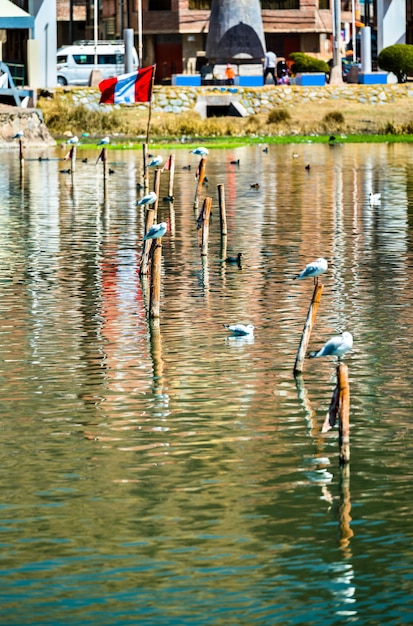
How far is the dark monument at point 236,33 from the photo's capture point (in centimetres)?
8550

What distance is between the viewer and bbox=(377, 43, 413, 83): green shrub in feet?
275

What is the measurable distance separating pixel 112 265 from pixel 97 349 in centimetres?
875

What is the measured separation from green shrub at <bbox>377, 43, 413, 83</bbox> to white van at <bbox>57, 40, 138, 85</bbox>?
1307 centimetres

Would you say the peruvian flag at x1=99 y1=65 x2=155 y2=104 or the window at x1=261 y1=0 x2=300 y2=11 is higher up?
the window at x1=261 y1=0 x2=300 y2=11

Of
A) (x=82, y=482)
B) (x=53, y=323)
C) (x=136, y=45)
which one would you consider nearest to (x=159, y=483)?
(x=82, y=482)

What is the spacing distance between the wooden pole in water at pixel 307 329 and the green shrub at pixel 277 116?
5909 cm

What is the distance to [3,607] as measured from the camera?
11203mm

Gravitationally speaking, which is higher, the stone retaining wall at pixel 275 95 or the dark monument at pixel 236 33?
the dark monument at pixel 236 33

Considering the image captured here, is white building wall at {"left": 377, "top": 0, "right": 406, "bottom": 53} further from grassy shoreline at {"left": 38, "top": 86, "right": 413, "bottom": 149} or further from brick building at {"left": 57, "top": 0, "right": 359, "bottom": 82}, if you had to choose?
grassy shoreline at {"left": 38, "top": 86, "right": 413, "bottom": 149}

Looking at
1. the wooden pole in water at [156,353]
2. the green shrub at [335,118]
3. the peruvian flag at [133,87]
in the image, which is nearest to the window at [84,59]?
the green shrub at [335,118]

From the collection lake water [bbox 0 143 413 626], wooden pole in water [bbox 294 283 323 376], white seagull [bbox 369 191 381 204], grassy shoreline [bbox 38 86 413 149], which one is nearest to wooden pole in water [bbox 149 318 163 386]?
lake water [bbox 0 143 413 626]

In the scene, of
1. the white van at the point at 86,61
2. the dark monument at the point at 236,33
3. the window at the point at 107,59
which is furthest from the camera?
the window at the point at 107,59

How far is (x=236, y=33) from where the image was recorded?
281 feet

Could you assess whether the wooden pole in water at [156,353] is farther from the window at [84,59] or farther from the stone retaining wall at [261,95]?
the window at [84,59]
